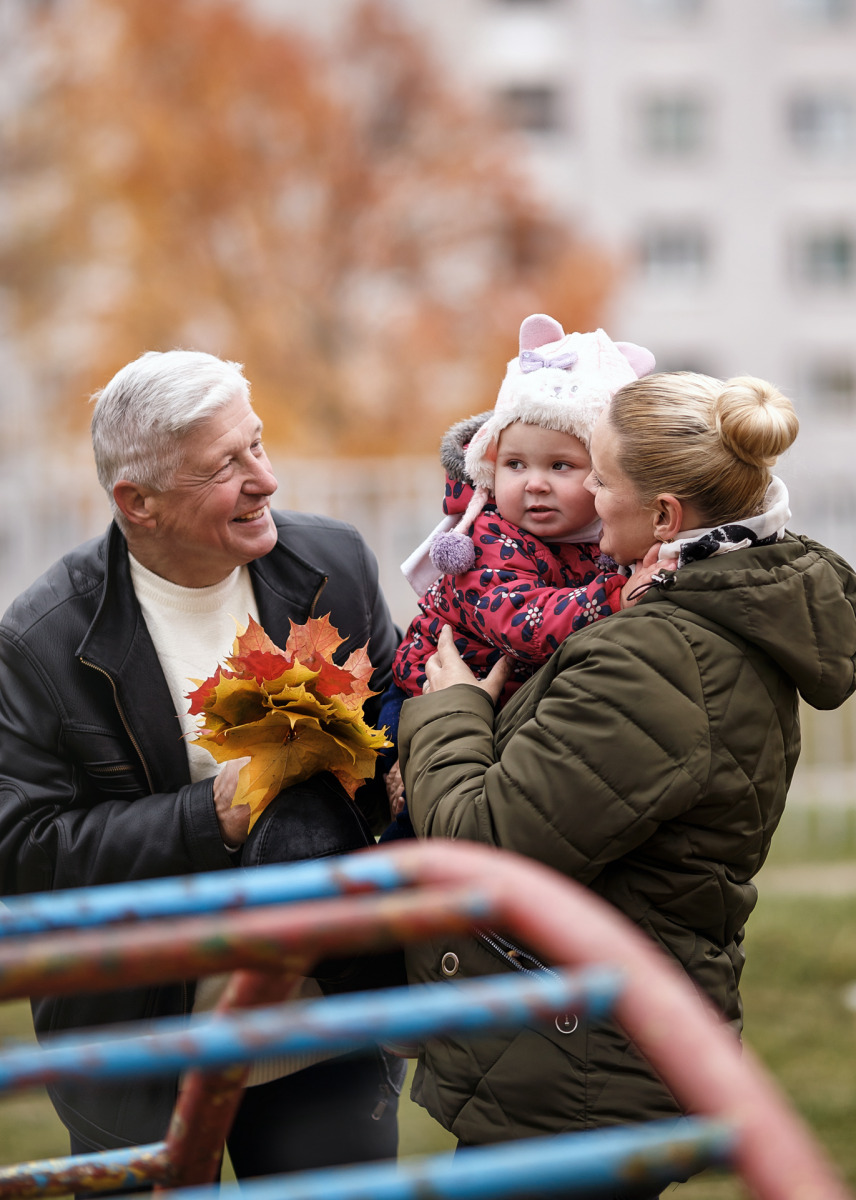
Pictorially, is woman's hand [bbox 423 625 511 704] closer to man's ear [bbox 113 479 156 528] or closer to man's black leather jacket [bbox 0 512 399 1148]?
man's black leather jacket [bbox 0 512 399 1148]

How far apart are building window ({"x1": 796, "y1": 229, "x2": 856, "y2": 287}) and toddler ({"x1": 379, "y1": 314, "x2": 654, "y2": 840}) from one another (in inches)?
1276

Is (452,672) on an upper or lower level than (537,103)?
lower

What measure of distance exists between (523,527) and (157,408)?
687 millimetres

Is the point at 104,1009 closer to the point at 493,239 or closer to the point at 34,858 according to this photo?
the point at 34,858

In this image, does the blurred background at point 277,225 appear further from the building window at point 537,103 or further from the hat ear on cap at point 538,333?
the hat ear on cap at point 538,333

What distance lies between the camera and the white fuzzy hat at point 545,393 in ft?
7.32

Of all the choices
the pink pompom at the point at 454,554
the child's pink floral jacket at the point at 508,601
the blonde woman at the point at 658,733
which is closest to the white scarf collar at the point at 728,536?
the blonde woman at the point at 658,733

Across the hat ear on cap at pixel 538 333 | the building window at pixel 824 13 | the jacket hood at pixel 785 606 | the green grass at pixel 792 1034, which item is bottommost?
the green grass at pixel 792 1034

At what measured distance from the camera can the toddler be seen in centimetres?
220

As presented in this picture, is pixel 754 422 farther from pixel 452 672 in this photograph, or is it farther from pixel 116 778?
pixel 116 778

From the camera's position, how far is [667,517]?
6.49ft

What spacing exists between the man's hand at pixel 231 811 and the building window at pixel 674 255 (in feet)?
103

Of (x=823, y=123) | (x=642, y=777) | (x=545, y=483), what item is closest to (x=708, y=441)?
(x=545, y=483)

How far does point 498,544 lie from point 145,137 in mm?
16163
